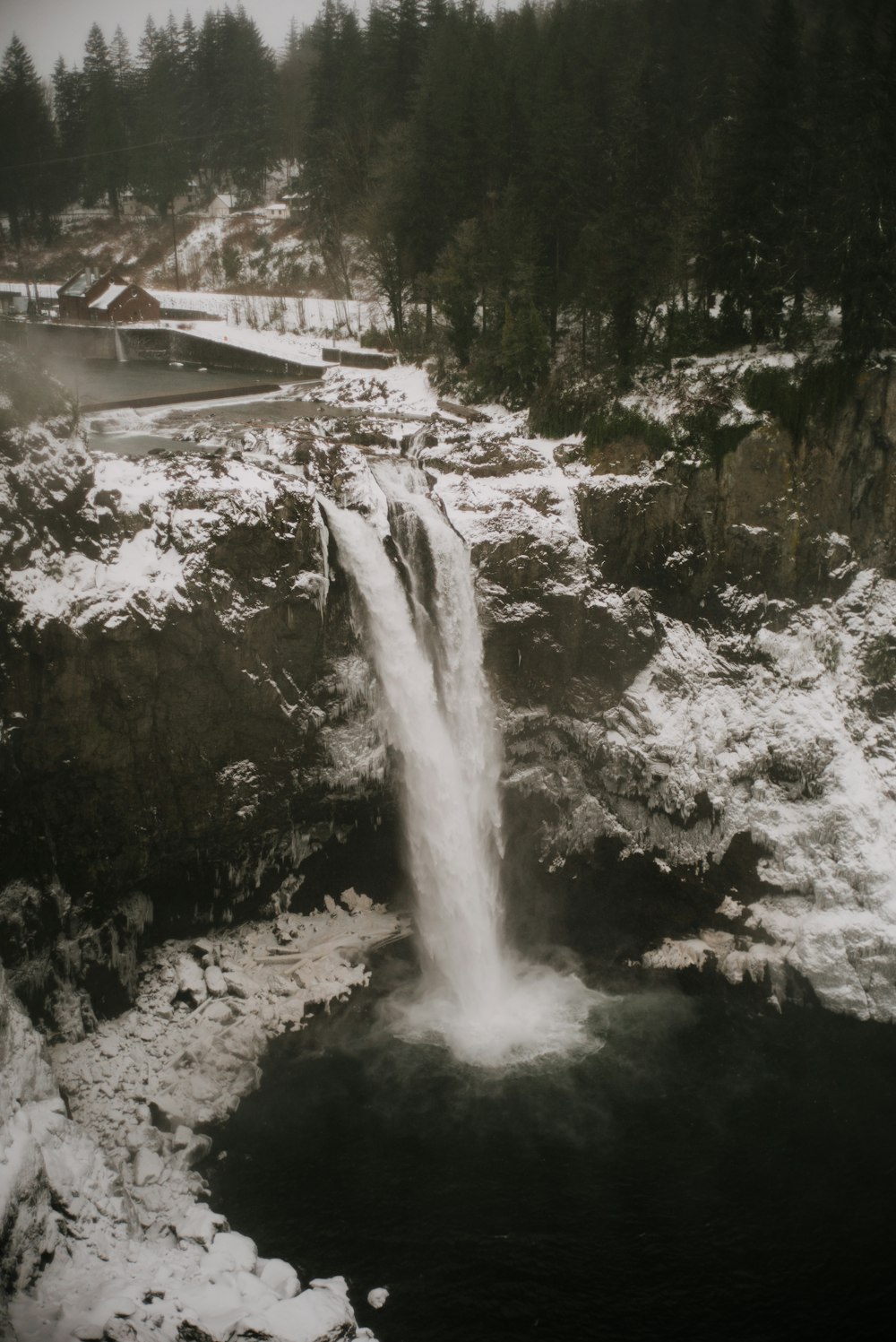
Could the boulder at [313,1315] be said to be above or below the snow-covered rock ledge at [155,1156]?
below

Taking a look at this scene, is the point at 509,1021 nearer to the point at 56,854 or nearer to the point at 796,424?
the point at 56,854

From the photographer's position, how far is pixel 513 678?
20.0 meters

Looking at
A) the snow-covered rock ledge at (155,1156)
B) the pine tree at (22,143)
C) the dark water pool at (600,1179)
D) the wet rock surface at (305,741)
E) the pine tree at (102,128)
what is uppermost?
the pine tree at (102,128)

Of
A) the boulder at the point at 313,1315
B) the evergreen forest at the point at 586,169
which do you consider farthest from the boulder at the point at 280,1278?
the evergreen forest at the point at 586,169

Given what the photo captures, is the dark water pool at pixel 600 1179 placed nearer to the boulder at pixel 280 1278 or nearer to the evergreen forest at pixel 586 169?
the boulder at pixel 280 1278

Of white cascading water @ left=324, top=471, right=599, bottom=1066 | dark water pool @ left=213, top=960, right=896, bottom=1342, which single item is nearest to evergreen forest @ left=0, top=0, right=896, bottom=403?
white cascading water @ left=324, top=471, right=599, bottom=1066

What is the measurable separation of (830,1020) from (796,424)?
1439 centimetres

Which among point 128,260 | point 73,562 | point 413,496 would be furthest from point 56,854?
point 128,260

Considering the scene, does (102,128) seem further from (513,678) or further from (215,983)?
(215,983)

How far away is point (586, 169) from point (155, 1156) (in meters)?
30.7

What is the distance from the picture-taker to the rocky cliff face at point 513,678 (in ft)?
51.4

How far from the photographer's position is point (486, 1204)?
1302 centimetres

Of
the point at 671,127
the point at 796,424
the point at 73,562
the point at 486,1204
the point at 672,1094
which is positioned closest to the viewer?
the point at 486,1204

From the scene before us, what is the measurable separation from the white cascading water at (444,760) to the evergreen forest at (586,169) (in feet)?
35.8
